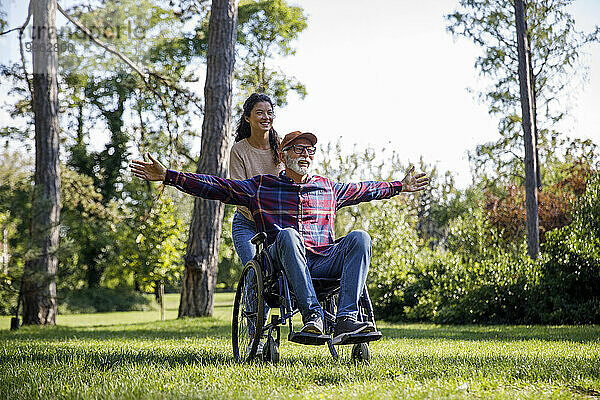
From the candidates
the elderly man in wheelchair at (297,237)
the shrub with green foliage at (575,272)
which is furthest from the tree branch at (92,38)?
the shrub with green foliage at (575,272)

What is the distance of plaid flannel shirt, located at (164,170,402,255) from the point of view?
3689 mm

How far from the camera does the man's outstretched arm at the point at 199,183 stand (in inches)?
144

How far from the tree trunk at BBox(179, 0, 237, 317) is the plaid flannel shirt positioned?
17.7ft

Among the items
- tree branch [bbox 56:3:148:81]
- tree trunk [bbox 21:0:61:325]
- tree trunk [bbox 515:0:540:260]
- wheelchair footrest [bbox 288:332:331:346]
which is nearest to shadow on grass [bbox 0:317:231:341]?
tree trunk [bbox 21:0:61:325]

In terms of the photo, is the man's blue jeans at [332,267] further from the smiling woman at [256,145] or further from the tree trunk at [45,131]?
the tree trunk at [45,131]

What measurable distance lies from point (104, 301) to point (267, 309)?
22.8m

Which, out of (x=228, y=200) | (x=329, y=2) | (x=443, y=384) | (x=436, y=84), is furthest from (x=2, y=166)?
(x=436, y=84)

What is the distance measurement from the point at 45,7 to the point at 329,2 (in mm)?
4928

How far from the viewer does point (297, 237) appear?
339 cm

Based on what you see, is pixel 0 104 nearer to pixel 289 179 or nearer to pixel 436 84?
pixel 289 179

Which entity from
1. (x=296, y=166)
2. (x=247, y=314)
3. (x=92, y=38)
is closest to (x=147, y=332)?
(x=247, y=314)

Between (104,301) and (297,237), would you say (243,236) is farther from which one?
(104,301)

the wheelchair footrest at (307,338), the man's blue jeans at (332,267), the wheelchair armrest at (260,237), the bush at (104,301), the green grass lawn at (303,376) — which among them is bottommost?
the bush at (104,301)

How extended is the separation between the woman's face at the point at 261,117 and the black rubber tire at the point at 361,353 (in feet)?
6.26
